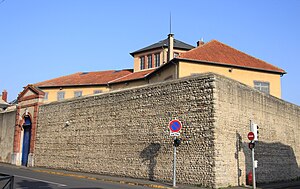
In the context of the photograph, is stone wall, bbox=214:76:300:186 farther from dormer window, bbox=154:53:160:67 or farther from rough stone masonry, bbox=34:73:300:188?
dormer window, bbox=154:53:160:67

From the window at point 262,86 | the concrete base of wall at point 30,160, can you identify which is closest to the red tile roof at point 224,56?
the window at point 262,86

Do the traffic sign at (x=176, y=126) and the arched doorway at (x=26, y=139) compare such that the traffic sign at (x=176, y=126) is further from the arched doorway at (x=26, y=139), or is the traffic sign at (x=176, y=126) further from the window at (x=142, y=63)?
the window at (x=142, y=63)

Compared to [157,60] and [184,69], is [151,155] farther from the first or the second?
[157,60]

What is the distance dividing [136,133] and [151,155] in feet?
5.82

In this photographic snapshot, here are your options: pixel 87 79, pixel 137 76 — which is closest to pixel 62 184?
pixel 137 76

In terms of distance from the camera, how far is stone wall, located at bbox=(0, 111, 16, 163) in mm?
30359

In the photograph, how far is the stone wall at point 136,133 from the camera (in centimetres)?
1572

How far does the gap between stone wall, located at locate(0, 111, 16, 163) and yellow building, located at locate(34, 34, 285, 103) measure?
10963 millimetres

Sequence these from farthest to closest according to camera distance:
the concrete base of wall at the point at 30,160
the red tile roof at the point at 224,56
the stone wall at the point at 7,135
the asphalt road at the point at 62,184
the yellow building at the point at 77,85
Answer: the yellow building at the point at 77,85
the stone wall at the point at 7,135
the red tile roof at the point at 224,56
the concrete base of wall at the point at 30,160
the asphalt road at the point at 62,184

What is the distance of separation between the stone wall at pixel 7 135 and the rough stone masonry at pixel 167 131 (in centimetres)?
745

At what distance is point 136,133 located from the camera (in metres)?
18.9

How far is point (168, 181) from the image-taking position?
16.4 meters

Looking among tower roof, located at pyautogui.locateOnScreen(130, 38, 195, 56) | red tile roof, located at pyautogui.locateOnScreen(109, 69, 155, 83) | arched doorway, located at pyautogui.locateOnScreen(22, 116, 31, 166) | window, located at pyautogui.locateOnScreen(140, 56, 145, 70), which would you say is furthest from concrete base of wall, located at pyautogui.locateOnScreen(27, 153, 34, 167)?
tower roof, located at pyautogui.locateOnScreen(130, 38, 195, 56)

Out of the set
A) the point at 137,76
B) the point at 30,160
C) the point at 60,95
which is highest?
the point at 137,76
